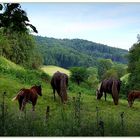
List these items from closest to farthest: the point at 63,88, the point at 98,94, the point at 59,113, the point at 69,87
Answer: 1. the point at 59,113
2. the point at 69,87
3. the point at 98,94
4. the point at 63,88

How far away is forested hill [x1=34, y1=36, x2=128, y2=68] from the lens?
7414 millimetres

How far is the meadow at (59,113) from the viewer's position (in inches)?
256

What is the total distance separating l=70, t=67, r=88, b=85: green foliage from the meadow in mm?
103

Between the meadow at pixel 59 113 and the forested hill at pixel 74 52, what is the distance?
1.19 feet

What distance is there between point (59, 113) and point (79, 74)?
813 millimetres

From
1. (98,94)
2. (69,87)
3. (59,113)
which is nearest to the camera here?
(59,113)

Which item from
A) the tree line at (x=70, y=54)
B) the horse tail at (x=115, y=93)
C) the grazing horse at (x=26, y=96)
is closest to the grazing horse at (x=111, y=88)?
the horse tail at (x=115, y=93)

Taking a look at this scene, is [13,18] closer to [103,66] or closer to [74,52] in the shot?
[74,52]

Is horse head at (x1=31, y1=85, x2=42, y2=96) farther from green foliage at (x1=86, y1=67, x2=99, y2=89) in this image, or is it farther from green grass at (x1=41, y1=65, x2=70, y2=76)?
green foliage at (x1=86, y1=67, x2=99, y2=89)

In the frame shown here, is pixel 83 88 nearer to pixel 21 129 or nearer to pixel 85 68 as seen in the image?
pixel 85 68

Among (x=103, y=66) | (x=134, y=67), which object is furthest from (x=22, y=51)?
(x=134, y=67)

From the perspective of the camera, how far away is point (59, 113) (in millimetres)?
6938

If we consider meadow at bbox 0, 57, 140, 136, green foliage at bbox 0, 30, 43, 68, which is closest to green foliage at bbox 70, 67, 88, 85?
meadow at bbox 0, 57, 140, 136

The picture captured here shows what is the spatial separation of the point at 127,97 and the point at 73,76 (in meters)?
0.98
